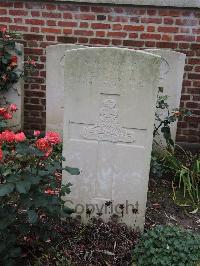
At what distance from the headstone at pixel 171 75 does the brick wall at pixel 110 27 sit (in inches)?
27.5

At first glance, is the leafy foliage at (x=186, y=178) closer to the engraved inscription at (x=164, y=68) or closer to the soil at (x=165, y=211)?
the soil at (x=165, y=211)

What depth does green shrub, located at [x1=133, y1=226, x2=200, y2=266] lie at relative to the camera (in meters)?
2.75

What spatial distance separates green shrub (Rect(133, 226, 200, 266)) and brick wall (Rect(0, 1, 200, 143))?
288cm

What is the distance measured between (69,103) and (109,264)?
1.23 meters

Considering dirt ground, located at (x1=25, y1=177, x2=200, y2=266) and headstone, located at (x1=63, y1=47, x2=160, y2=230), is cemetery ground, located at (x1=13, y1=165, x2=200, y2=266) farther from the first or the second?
headstone, located at (x1=63, y1=47, x2=160, y2=230)

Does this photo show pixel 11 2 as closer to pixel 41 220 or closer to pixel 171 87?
pixel 171 87

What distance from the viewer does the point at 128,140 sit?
3145mm

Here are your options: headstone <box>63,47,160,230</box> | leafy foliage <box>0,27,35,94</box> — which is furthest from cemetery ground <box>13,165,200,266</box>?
leafy foliage <box>0,27,35,94</box>

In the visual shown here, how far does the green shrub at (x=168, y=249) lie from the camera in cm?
275

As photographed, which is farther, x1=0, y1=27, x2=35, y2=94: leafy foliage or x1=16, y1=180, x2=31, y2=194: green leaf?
x1=0, y1=27, x2=35, y2=94: leafy foliage

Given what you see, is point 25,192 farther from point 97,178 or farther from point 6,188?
point 97,178

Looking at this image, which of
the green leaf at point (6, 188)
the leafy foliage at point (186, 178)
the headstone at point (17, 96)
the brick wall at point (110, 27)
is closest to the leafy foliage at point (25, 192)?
the green leaf at point (6, 188)

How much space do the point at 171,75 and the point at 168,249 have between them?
2.39m

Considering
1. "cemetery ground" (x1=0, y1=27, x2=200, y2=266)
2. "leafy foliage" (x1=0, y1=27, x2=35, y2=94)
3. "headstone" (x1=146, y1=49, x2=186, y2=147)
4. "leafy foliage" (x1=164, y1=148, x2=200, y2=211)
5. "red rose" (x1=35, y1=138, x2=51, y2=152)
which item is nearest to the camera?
"red rose" (x1=35, y1=138, x2=51, y2=152)
